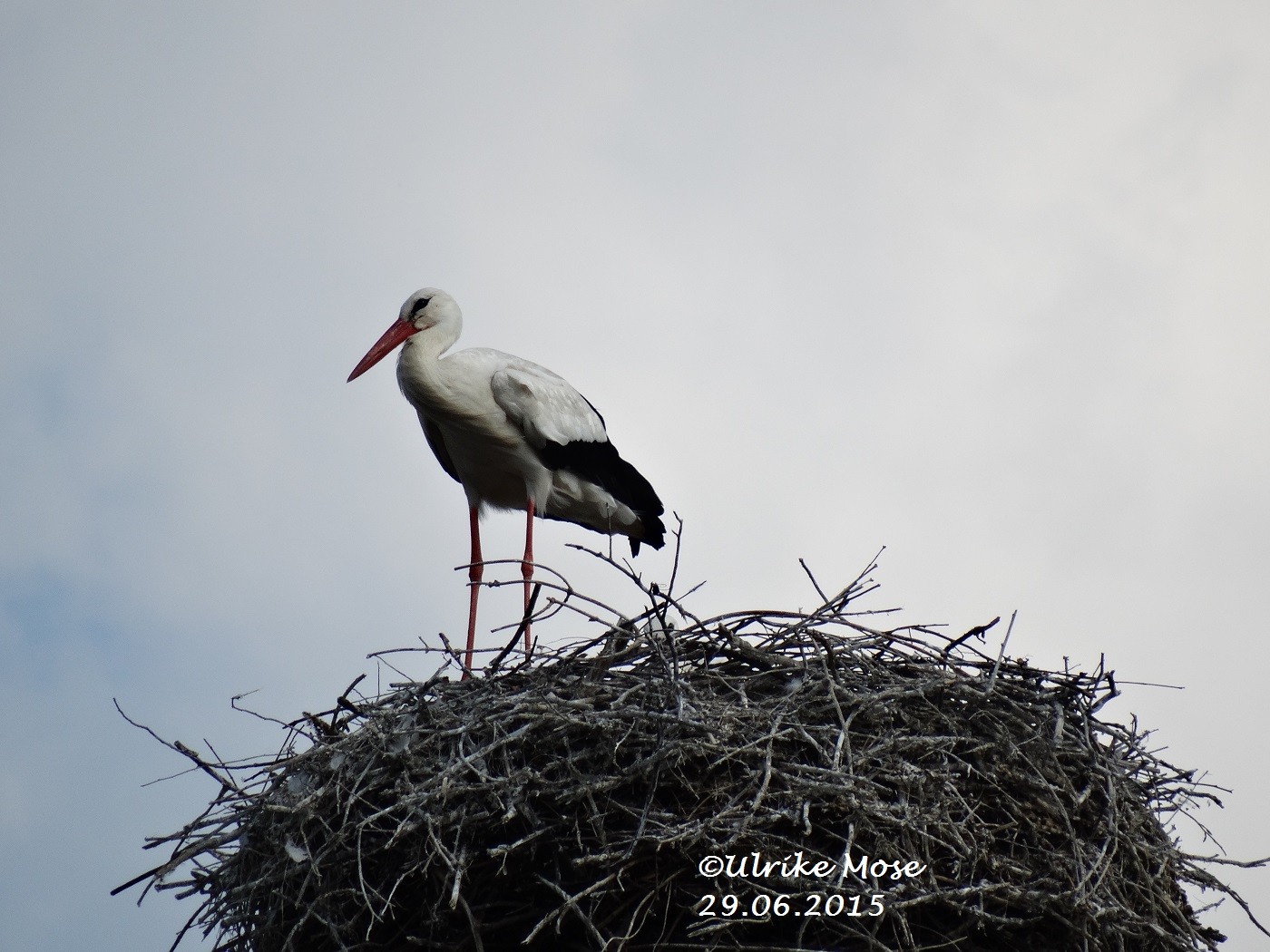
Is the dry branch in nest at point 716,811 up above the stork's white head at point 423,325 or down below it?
below

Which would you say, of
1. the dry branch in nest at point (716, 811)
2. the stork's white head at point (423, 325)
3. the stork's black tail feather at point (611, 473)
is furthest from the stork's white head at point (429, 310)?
the dry branch in nest at point (716, 811)

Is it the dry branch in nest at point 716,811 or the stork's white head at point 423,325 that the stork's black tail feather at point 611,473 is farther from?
the dry branch in nest at point 716,811

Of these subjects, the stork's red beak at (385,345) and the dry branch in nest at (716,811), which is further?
the stork's red beak at (385,345)

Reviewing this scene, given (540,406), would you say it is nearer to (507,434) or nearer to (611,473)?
(507,434)

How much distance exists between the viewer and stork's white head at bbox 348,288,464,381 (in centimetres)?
606

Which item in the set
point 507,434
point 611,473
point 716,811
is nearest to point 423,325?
point 507,434

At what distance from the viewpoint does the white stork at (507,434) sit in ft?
19.3

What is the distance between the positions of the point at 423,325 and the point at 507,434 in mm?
620

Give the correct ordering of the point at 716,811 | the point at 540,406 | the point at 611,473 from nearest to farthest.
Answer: the point at 716,811 < the point at 540,406 < the point at 611,473

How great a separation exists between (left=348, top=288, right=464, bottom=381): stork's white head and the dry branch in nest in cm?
246

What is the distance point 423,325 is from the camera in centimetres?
611

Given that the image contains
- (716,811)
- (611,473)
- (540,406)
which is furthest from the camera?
(611,473)

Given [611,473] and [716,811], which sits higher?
[611,473]

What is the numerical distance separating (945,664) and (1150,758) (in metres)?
0.60
